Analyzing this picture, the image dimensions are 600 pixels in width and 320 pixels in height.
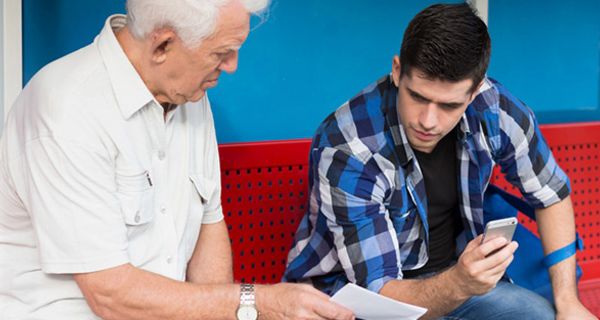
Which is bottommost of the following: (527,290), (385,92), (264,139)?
(527,290)

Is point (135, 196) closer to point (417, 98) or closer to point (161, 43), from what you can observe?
point (161, 43)

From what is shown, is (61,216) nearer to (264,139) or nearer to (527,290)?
(264,139)

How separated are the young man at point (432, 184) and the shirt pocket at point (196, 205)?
1.01 feet

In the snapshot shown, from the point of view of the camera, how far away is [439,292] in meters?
2.25

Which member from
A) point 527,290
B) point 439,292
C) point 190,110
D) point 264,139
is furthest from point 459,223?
point 190,110

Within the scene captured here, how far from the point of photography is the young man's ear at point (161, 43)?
1.92m

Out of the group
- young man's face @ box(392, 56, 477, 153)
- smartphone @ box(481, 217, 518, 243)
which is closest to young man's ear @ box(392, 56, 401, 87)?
young man's face @ box(392, 56, 477, 153)

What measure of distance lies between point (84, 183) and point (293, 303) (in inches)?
20.0

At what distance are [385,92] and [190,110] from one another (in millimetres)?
537

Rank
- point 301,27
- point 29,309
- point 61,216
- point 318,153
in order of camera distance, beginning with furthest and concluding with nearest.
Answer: point 301,27 < point 318,153 < point 29,309 < point 61,216

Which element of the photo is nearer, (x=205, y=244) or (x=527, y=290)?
(x=205, y=244)

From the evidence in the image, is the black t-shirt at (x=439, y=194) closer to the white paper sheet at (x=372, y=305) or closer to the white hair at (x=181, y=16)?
the white paper sheet at (x=372, y=305)

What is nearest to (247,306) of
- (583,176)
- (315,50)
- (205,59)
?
(205,59)

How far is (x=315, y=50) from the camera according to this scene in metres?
2.97
